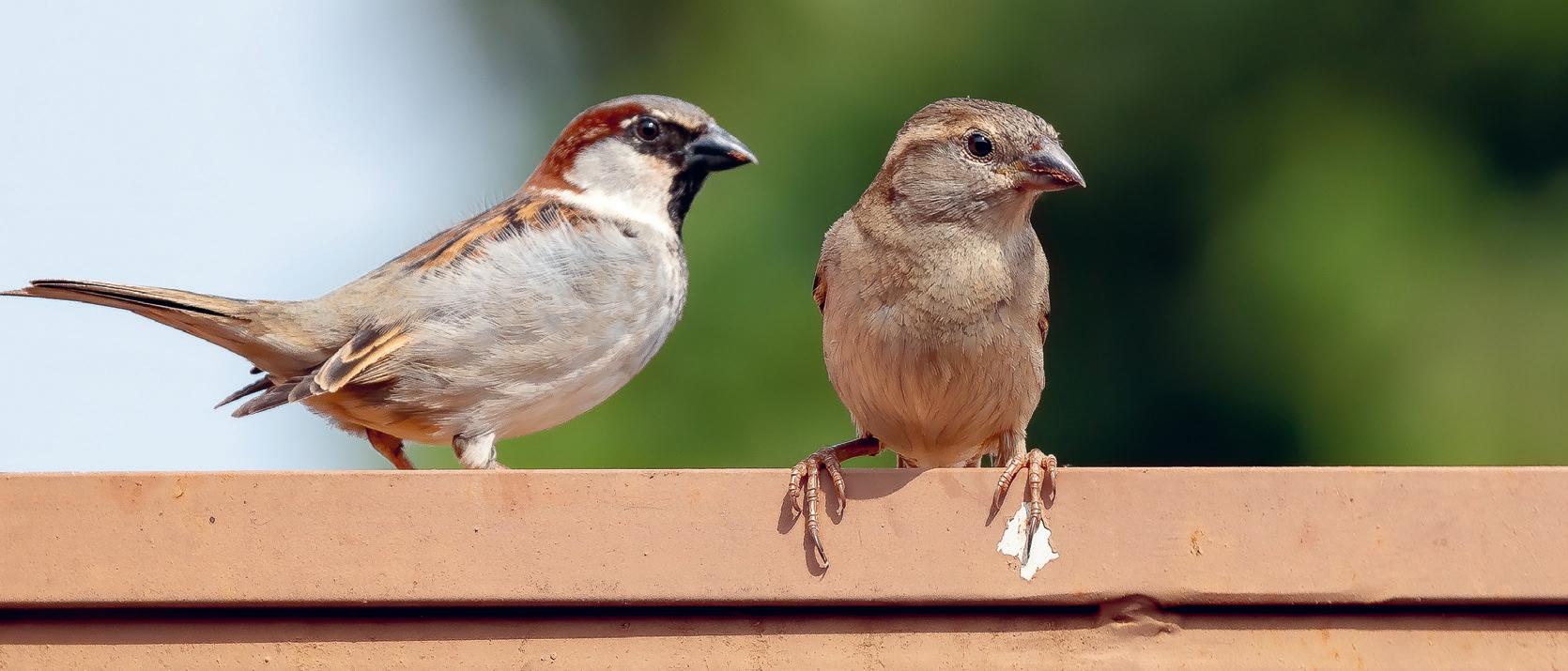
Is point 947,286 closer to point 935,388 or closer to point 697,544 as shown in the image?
point 935,388

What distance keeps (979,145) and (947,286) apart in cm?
27

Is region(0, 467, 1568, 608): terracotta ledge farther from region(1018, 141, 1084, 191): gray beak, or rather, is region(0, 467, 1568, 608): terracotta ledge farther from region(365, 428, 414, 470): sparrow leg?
region(365, 428, 414, 470): sparrow leg

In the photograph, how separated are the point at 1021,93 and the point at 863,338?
10.5 ft

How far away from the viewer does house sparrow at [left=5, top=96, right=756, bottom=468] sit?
8.11 feet

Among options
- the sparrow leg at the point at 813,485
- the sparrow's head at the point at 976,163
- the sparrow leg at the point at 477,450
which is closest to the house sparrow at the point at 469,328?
the sparrow leg at the point at 477,450

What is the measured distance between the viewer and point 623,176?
9.45ft

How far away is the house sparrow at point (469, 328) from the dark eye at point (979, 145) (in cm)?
55

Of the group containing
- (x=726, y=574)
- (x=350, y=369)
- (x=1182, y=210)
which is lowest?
(x=1182, y=210)

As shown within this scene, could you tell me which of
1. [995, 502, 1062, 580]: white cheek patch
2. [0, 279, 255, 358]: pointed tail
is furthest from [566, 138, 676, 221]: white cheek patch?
[995, 502, 1062, 580]: white cheek patch

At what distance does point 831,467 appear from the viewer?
1.92 metres

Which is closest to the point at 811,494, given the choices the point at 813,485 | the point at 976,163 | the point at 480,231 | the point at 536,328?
the point at 813,485

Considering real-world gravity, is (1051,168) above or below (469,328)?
above

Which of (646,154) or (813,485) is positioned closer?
(813,485)

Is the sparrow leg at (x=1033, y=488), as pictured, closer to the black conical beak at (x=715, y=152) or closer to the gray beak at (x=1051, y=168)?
the gray beak at (x=1051, y=168)
